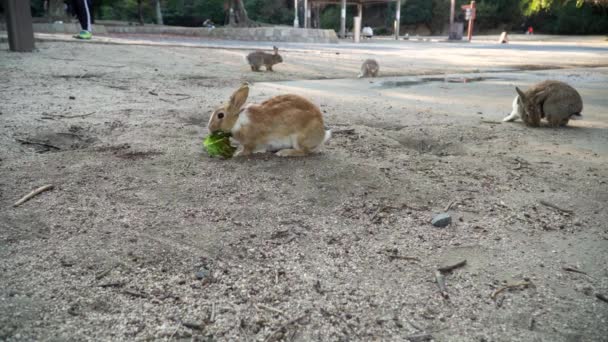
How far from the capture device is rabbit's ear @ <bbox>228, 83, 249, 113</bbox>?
145 inches

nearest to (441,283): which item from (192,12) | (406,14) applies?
(192,12)

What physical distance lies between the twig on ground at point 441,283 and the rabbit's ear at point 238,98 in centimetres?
218

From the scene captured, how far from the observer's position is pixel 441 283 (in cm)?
217

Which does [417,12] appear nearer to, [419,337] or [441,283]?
[441,283]

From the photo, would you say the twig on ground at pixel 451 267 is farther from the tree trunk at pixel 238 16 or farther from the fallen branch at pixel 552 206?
the tree trunk at pixel 238 16

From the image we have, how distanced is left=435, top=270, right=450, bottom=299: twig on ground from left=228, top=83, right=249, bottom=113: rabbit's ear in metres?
2.18

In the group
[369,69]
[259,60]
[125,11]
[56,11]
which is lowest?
[369,69]

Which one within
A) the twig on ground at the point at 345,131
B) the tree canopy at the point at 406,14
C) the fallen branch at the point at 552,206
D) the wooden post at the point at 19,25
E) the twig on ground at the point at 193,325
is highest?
the tree canopy at the point at 406,14

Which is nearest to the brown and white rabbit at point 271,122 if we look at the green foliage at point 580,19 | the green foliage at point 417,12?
the green foliage at point 580,19

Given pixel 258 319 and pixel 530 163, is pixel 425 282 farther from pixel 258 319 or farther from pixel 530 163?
pixel 530 163

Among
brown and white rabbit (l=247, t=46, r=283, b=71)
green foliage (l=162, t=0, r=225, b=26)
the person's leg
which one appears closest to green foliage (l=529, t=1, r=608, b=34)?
green foliage (l=162, t=0, r=225, b=26)

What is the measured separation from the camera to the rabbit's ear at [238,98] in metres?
3.69

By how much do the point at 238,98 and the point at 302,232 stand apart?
1538 millimetres

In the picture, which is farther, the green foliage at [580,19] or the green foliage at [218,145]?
the green foliage at [580,19]
